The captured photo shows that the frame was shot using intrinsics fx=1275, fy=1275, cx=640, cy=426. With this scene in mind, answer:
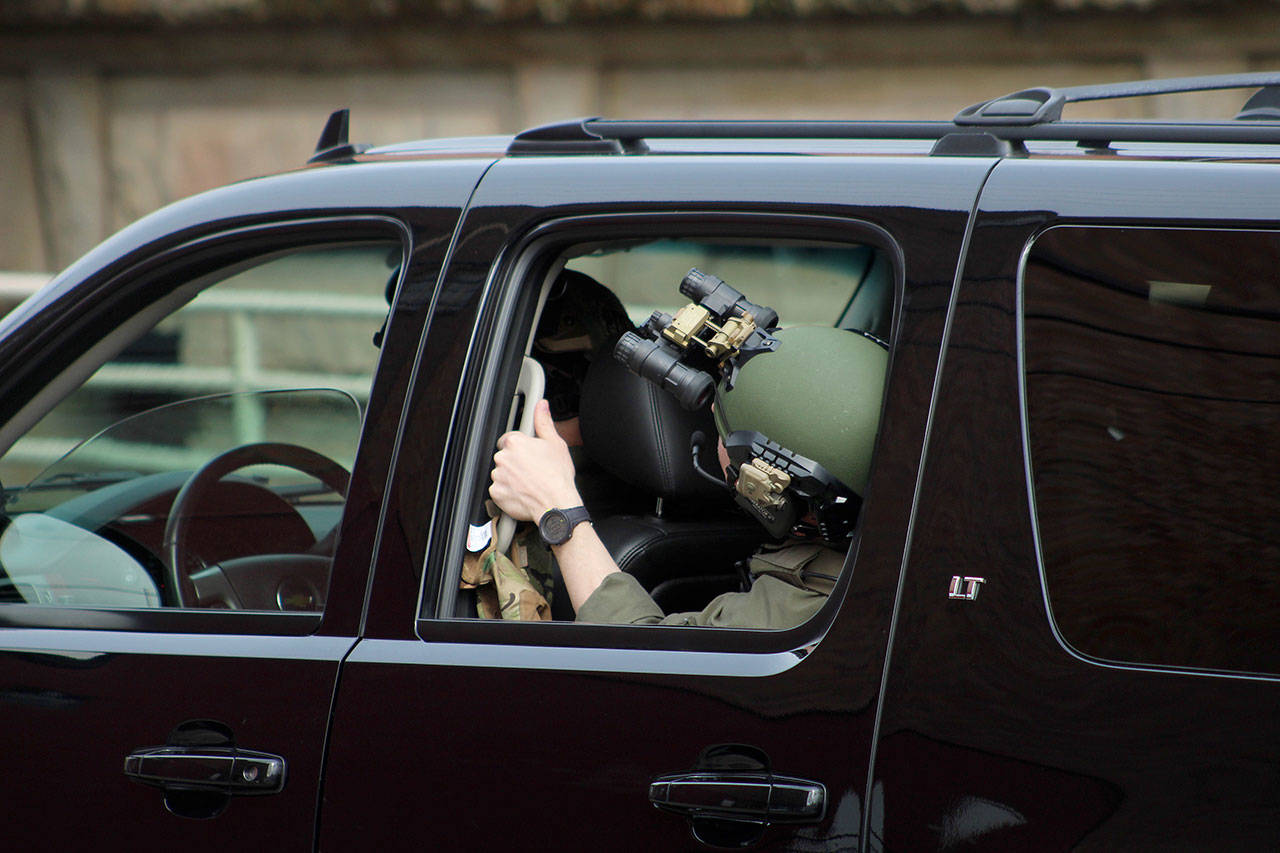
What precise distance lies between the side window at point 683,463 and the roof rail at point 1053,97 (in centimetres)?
24

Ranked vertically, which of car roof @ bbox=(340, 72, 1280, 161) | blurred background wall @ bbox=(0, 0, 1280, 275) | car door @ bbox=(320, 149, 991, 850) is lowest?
car door @ bbox=(320, 149, 991, 850)

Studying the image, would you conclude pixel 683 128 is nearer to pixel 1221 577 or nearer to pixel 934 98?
pixel 1221 577

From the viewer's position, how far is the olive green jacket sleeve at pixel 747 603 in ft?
5.52

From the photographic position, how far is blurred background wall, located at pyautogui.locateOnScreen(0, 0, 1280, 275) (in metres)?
6.55

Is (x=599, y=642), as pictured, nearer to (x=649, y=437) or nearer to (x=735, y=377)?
(x=735, y=377)

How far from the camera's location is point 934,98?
6832 millimetres

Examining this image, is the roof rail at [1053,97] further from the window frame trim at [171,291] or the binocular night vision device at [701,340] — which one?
the window frame trim at [171,291]

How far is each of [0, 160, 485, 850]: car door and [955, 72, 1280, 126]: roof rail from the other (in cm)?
71

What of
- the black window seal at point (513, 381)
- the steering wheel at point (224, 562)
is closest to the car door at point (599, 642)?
the black window seal at point (513, 381)

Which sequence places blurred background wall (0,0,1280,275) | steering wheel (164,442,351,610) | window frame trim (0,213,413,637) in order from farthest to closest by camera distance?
blurred background wall (0,0,1280,275) → steering wheel (164,442,351,610) → window frame trim (0,213,413,637)

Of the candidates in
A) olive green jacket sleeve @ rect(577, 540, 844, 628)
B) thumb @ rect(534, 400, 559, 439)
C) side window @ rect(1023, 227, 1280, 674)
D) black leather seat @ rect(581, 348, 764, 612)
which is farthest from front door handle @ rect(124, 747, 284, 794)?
side window @ rect(1023, 227, 1280, 674)

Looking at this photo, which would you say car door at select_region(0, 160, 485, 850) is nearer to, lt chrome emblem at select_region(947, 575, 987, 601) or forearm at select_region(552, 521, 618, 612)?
forearm at select_region(552, 521, 618, 612)

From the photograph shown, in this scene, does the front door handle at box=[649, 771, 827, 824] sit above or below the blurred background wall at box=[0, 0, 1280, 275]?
below

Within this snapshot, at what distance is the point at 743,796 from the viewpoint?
142cm
